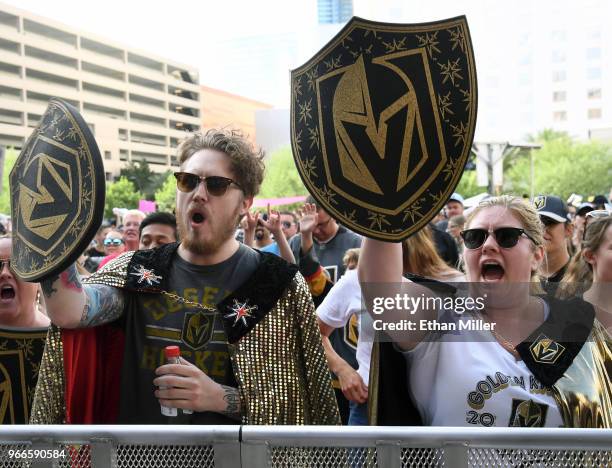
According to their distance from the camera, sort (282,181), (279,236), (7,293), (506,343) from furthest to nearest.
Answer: (282,181)
(279,236)
(7,293)
(506,343)

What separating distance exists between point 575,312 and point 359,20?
1.17m

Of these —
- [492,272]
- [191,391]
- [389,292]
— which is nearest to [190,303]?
[191,391]

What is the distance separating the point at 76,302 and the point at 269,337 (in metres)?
0.66

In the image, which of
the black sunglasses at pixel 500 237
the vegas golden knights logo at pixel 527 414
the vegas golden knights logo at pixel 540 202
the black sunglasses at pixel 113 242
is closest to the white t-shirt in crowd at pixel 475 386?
the vegas golden knights logo at pixel 527 414

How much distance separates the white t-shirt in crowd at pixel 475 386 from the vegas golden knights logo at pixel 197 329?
27.0 inches

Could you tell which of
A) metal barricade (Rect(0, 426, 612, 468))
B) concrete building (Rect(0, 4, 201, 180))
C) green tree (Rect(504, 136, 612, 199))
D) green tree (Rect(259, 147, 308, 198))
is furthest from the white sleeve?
green tree (Rect(259, 147, 308, 198))

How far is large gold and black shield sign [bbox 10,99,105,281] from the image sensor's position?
1970mm

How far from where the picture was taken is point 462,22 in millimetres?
2043

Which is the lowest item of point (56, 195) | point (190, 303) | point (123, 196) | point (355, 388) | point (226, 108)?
point (123, 196)

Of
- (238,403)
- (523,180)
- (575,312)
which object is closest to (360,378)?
(238,403)

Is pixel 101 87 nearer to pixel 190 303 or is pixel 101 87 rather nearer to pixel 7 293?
pixel 7 293

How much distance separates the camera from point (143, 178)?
63.3 metres

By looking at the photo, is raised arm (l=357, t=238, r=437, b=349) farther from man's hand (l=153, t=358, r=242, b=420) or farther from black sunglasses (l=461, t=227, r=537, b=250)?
man's hand (l=153, t=358, r=242, b=420)

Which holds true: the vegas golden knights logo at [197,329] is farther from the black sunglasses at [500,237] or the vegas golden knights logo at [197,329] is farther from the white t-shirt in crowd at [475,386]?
the black sunglasses at [500,237]
